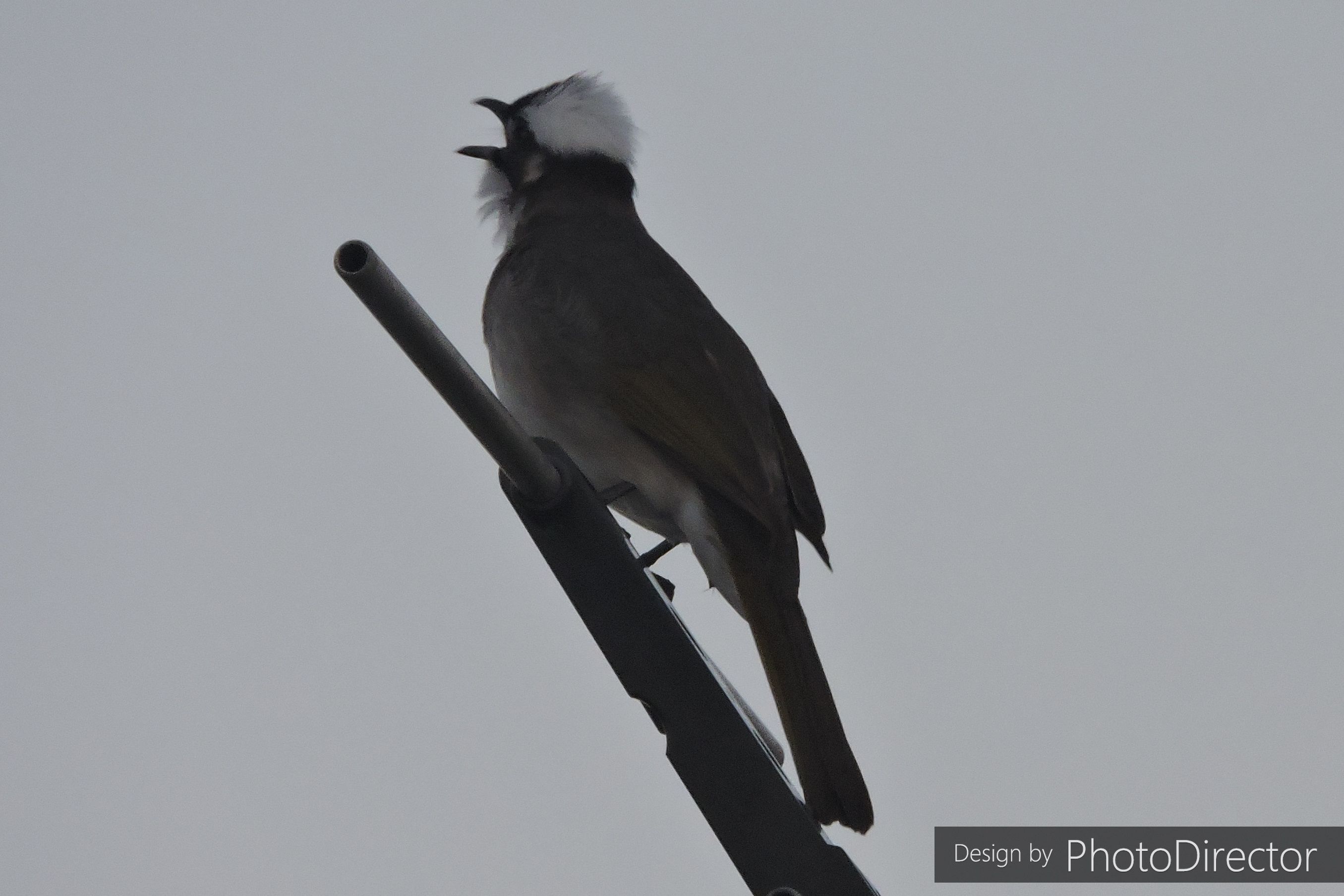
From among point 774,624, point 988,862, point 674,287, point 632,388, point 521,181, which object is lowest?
point 988,862

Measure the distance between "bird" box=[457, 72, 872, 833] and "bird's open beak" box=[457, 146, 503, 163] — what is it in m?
0.47

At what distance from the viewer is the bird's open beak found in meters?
5.49

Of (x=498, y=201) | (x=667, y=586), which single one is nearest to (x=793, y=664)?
(x=667, y=586)

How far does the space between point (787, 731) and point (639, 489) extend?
1.18 m

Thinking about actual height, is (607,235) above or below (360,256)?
above

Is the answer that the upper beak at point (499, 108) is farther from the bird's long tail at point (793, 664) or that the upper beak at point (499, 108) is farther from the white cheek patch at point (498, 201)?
the bird's long tail at point (793, 664)

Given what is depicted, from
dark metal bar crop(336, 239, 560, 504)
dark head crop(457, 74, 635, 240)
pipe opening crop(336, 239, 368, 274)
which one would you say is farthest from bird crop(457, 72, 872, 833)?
pipe opening crop(336, 239, 368, 274)

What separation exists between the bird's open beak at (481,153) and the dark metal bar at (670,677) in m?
3.20

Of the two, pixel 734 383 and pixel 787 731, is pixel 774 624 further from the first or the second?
pixel 734 383

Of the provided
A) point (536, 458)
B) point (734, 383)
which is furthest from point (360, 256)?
point (734, 383)

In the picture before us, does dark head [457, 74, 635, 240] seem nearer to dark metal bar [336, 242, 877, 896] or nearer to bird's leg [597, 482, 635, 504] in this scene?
bird's leg [597, 482, 635, 504]

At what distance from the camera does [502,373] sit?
442 cm

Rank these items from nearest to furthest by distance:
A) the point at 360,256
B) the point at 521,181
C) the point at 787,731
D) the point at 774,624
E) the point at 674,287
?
the point at 360,256 → the point at 787,731 → the point at 774,624 → the point at 674,287 → the point at 521,181

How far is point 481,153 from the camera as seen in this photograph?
18.0ft
